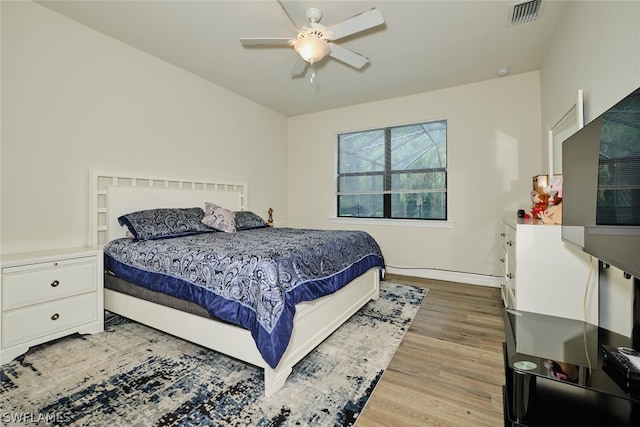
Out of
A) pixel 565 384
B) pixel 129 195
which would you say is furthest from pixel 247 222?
pixel 565 384

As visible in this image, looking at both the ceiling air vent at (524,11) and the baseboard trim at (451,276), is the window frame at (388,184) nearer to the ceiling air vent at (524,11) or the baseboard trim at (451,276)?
the baseboard trim at (451,276)

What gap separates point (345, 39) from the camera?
2660 mm

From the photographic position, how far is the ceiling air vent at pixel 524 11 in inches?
85.7

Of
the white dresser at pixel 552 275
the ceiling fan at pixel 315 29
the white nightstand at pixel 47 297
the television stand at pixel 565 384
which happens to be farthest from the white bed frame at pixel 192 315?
the ceiling fan at pixel 315 29

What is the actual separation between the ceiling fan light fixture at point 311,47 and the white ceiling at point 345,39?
12.5 inches

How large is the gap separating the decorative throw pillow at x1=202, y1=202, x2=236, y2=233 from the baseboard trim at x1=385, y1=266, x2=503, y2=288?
2444 mm

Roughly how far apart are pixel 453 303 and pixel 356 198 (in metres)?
2.18

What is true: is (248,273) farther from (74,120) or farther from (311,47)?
(74,120)

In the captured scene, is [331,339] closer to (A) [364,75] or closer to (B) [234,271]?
(B) [234,271]

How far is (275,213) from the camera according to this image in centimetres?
481

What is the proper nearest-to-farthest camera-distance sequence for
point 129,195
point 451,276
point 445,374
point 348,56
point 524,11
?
point 445,374
point 524,11
point 348,56
point 129,195
point 451,276

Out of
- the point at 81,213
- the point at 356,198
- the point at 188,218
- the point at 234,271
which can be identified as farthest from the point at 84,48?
the point at 356,198

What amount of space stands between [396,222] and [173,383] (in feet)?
11.0

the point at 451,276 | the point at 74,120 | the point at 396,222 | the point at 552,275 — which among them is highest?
the point at 74,120
